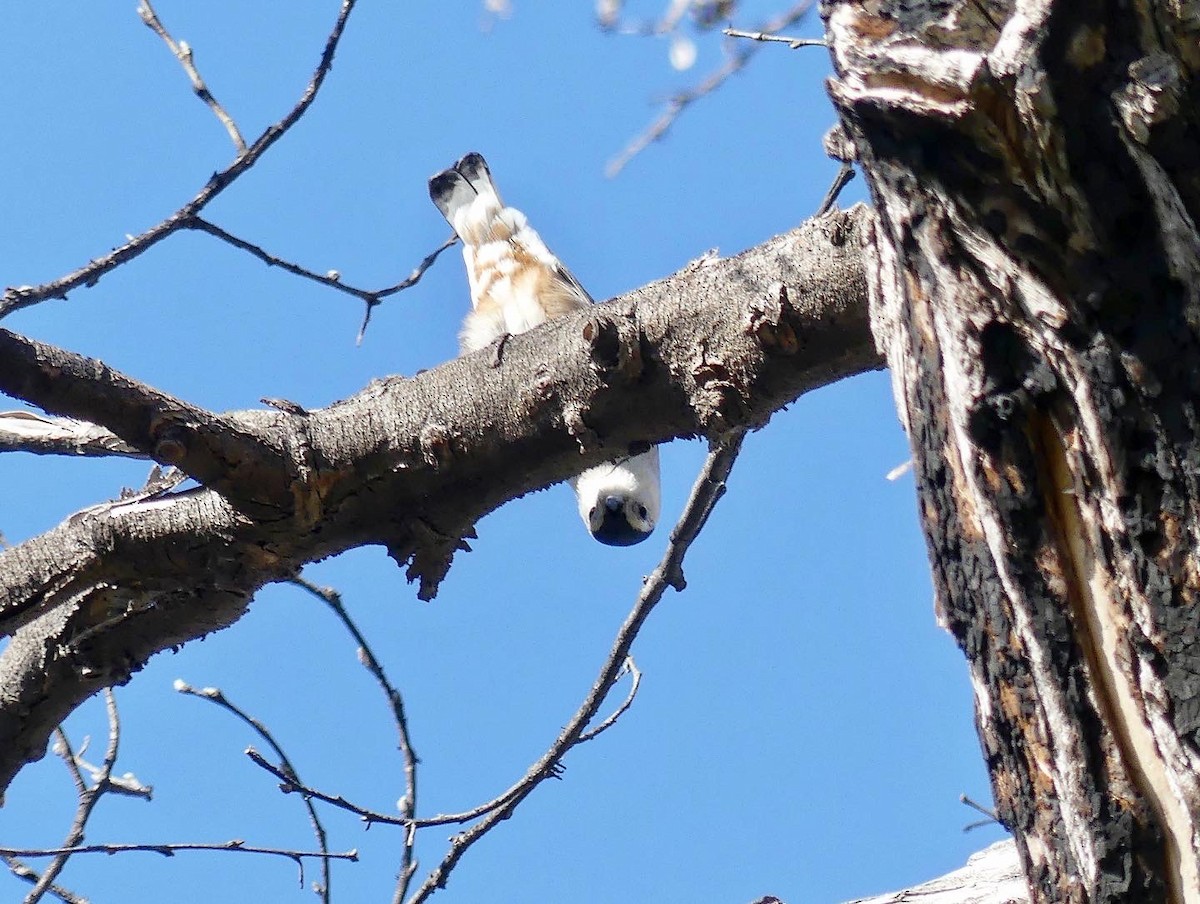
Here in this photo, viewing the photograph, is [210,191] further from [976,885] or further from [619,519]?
[619,519]

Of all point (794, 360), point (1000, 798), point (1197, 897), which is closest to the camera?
point (1197, 897)

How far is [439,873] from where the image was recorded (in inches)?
96.7

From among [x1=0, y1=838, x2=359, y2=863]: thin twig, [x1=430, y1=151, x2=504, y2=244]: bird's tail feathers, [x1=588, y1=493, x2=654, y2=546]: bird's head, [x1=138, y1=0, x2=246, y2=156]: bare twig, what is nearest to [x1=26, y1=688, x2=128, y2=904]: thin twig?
[x1=0, y1=838, x2=359, y2=863]: thin twig

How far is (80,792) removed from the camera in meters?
2.83

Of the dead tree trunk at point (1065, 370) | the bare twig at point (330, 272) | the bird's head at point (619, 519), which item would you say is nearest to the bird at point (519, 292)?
the bird's head at point (619, 519)

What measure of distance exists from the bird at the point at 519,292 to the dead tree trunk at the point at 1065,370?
3.52m

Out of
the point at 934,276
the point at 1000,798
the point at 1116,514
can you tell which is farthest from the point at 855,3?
the point at 1000,798

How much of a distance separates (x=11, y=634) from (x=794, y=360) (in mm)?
1409

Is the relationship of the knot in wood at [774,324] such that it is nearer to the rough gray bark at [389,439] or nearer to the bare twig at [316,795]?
the rough gray bark at [389,439]

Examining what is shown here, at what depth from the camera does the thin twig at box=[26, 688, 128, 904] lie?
249 centimetres

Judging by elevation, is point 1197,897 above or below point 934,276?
below

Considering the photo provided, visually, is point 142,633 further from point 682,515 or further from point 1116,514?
point 1116,514

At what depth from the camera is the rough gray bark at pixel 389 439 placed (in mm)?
1717

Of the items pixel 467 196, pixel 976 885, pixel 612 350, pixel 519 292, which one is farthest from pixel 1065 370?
pixel 467 196
